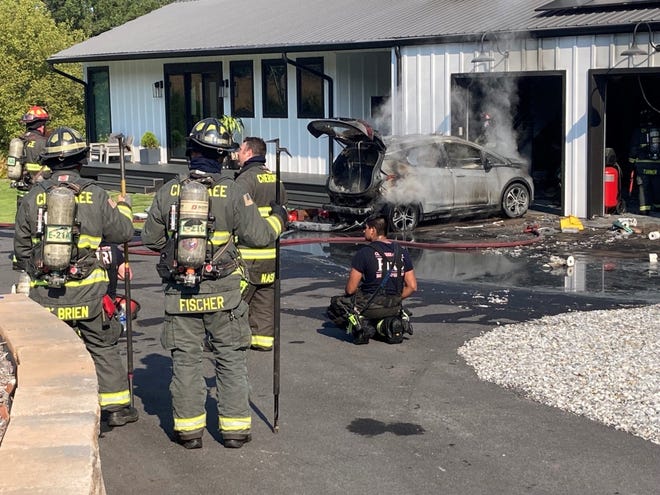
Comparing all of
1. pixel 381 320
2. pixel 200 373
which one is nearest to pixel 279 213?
pixel 200 373

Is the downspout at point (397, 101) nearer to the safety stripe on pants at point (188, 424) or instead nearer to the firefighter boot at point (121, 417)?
the firefighter boot at point (121, 417)

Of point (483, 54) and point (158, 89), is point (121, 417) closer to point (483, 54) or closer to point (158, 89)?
point (483, 54)

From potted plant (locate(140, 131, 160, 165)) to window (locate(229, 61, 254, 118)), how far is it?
2.92 meters

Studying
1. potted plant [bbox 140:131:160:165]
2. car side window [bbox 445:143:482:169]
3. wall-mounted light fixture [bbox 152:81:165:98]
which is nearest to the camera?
car side window [bbox 445:143:482:169]

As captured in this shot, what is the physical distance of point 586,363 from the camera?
832cm

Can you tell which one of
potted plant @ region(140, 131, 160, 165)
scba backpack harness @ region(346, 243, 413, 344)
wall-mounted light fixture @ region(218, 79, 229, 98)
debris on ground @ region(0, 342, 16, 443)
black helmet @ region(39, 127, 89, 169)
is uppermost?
wall-mounted light fixture @ region(218, 79, 229, 98)

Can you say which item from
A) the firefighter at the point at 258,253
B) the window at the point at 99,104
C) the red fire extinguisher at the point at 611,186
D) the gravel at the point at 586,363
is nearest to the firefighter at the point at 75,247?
the firefighter at the point at 258,253

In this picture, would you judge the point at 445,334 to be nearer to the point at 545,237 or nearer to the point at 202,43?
the point at 545,237

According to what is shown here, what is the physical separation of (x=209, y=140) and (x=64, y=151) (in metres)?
0.96


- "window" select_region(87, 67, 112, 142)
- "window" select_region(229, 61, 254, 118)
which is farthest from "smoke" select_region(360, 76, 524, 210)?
"window" select_region(87, 67, 112, 142)

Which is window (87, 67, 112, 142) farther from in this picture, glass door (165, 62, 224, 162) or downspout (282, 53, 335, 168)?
downspout (282, 53, 335, 168)

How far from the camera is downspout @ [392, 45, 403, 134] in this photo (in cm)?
1988

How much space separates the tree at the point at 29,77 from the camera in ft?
105

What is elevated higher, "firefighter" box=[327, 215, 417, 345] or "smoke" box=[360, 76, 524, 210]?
"smoke" box=[360, 76, 524, 210]
